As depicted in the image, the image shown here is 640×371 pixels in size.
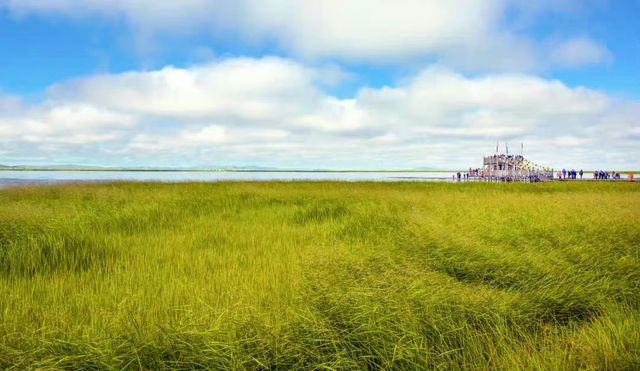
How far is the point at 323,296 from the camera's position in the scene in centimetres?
390

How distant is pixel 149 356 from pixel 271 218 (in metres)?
8.51

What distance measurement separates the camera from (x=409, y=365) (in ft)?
9.98

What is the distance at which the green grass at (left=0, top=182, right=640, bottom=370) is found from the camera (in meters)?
3.03

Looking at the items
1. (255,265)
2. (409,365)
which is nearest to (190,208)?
(255,265)

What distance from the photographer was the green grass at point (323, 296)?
3025 millimetres

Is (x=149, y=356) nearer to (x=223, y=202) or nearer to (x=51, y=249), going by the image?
(x=51, y=249)

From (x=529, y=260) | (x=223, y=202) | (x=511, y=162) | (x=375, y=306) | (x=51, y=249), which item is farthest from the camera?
(x=511, y=162)

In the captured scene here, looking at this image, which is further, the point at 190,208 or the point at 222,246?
the point at 190,208

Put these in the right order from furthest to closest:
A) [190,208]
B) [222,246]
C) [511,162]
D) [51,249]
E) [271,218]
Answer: [511,162]
[190,208]
[271,218]
[222,246]
[51,249]

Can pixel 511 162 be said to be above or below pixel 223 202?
above

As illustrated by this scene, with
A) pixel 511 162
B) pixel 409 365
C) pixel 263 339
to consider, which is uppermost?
pixel 511 162

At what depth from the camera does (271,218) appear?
11516 millimetres

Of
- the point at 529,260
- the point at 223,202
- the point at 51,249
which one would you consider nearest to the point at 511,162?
the point at 223,202

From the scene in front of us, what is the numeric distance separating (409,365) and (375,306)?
64 centimetres
